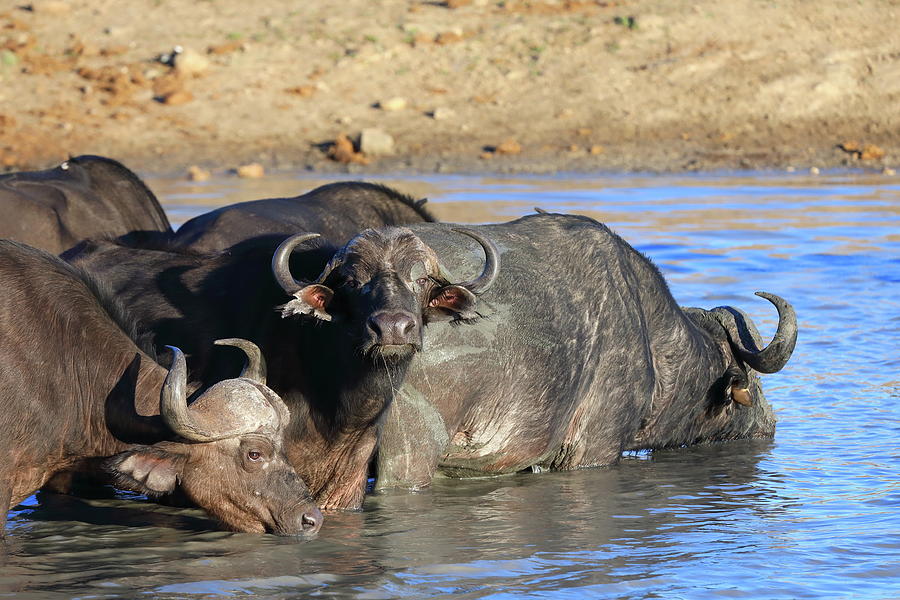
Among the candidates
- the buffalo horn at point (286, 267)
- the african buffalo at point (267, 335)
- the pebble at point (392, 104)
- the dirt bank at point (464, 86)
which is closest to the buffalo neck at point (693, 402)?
the african buffalo at point (267, 335)

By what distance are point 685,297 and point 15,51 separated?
16.5m

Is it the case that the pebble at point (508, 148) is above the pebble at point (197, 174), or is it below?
above

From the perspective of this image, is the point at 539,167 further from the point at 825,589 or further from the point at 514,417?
the point at 825,589

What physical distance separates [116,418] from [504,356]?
2.09 meters

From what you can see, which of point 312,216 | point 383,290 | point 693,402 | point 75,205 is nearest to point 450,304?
point 383,290

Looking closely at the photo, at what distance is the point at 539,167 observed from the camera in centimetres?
2159

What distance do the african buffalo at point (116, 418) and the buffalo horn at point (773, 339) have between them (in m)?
3.19

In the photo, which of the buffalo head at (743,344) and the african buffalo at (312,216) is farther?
the african buffalo at (312,216)

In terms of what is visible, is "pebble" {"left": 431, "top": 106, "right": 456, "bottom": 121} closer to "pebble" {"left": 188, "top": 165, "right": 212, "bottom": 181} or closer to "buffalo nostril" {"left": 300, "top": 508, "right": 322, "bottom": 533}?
"pebble" {"left": 188, "top": 165, "right": 212, "bottom": 181}

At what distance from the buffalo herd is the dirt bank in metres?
13.3

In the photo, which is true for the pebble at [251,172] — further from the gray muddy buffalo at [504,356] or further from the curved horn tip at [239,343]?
the curved horn tip at [239,343]

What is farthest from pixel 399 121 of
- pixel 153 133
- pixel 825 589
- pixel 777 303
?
pixel 825 589

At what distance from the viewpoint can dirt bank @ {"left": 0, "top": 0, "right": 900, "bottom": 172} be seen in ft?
72.7

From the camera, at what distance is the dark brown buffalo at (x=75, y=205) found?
432 inches
